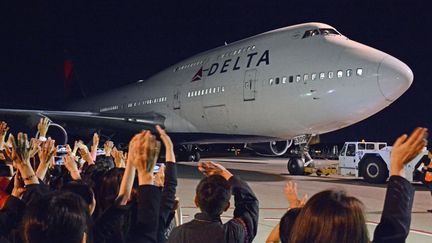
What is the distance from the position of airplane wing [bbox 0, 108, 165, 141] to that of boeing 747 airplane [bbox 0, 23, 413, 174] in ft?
0.13

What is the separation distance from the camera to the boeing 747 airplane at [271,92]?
1223 cm

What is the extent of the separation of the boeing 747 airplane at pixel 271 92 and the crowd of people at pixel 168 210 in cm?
971

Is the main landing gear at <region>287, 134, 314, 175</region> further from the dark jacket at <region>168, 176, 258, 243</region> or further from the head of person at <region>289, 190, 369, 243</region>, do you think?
the head of person at <region>289, 190, 369, 243</region>

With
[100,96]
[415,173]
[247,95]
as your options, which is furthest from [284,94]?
[100,96]

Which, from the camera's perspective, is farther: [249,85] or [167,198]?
[249,85]

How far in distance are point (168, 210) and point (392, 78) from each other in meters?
10.3

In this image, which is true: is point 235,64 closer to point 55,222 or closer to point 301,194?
point 301,194

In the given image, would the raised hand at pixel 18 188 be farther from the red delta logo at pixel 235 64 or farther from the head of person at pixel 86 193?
the red delta logo at pixel 235 64

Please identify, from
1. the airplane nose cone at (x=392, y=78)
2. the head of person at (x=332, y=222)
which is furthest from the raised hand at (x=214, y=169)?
the airplane nose cone at (x=392, y=78)

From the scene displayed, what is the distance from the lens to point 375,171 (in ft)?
43.6

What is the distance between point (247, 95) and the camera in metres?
14.7

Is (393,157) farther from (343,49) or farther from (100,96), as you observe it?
(100,96)

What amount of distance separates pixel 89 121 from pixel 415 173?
39.5 ft

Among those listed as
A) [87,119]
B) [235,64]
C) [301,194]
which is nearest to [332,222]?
[301,194]
